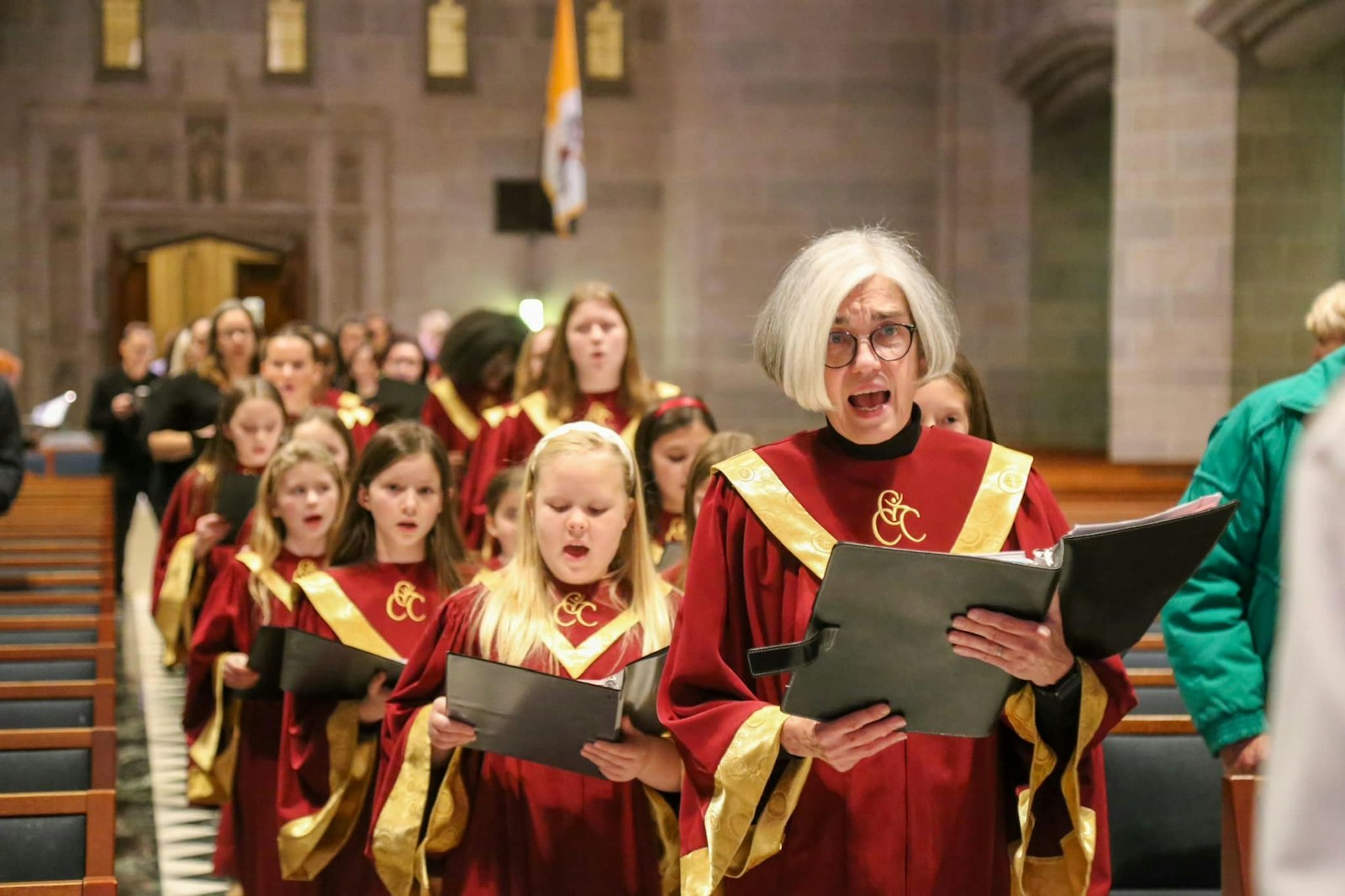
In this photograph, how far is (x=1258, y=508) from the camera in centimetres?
307

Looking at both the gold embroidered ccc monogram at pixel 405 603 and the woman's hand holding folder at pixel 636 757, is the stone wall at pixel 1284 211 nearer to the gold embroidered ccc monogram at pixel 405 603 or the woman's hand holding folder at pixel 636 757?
the gold embroidered ccc monogram at pixel 405 603

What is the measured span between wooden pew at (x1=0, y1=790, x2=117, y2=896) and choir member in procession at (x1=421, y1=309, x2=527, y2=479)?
3.88m

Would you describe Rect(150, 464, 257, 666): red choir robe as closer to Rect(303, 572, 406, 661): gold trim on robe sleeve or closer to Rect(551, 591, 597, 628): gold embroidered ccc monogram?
Rect(303, 572, 406, 661): gold trim on robe sleeve

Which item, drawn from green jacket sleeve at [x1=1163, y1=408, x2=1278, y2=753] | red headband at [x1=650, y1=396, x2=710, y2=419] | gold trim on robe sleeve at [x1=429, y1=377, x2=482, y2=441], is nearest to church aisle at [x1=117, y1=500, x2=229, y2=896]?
gold trim on robe sleeve at [x1=429, y1=377, x2=482, y2=441]

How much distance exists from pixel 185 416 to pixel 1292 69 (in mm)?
6649

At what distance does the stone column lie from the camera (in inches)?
389

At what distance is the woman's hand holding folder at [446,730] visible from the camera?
279cm

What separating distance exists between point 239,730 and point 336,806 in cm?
89

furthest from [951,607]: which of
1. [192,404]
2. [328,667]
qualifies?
[192,404]

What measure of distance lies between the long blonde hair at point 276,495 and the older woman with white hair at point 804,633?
2362mm

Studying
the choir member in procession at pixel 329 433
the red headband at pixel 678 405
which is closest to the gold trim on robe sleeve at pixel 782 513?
the red headband at pixel 678 405

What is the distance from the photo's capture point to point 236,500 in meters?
5.34

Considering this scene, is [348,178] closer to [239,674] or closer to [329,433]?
[329,433]

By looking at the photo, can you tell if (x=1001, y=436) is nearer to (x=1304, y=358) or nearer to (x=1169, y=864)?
(x=1304, y=358)
